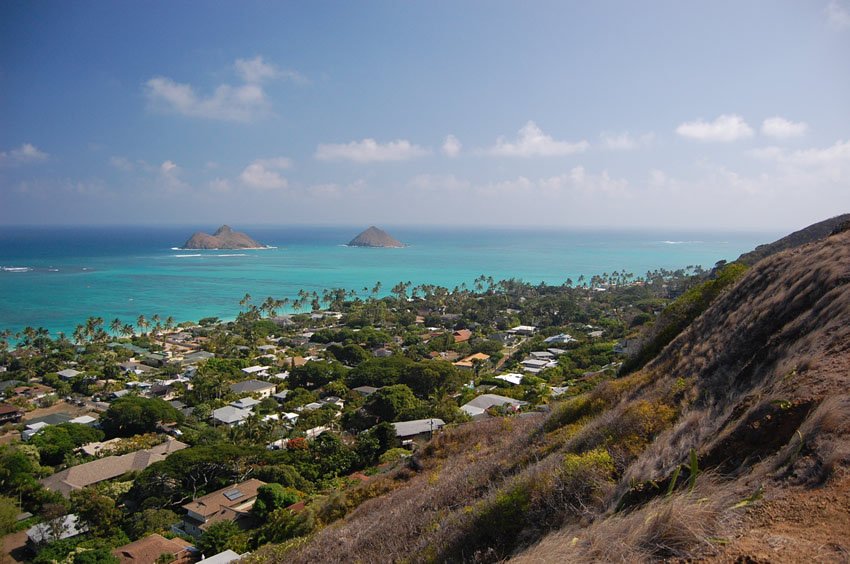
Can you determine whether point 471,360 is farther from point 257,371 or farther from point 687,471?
point 687,471

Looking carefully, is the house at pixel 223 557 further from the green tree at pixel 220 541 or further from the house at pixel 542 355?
the house at pixel 542 355

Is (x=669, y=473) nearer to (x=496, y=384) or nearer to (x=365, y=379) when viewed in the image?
(x=496, y=384)

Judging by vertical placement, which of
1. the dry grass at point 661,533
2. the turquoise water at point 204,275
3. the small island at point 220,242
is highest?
the small island at point 220,242

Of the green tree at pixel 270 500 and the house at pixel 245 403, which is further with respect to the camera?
the house at pixel 245 403

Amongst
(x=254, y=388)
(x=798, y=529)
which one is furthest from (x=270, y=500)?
(x=254, y=388)

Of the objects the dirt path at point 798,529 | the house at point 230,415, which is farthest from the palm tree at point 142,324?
the dirt path at point 798,529

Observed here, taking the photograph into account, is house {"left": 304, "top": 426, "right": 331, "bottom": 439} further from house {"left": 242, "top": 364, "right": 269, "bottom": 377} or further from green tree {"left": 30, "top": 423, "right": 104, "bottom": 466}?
house {"left": 242, "top": 364, "right": 269, "bottom": 377}

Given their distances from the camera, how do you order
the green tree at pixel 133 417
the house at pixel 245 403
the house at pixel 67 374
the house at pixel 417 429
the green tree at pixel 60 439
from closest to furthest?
the house at pixel 417 429, the green tree at pixel 60 439, the green tree at pixel 133 417, the house at pixel 245 403, the house at pixel 67 374

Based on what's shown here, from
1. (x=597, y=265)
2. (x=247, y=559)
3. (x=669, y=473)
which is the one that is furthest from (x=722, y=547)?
(x=597, y=265)
